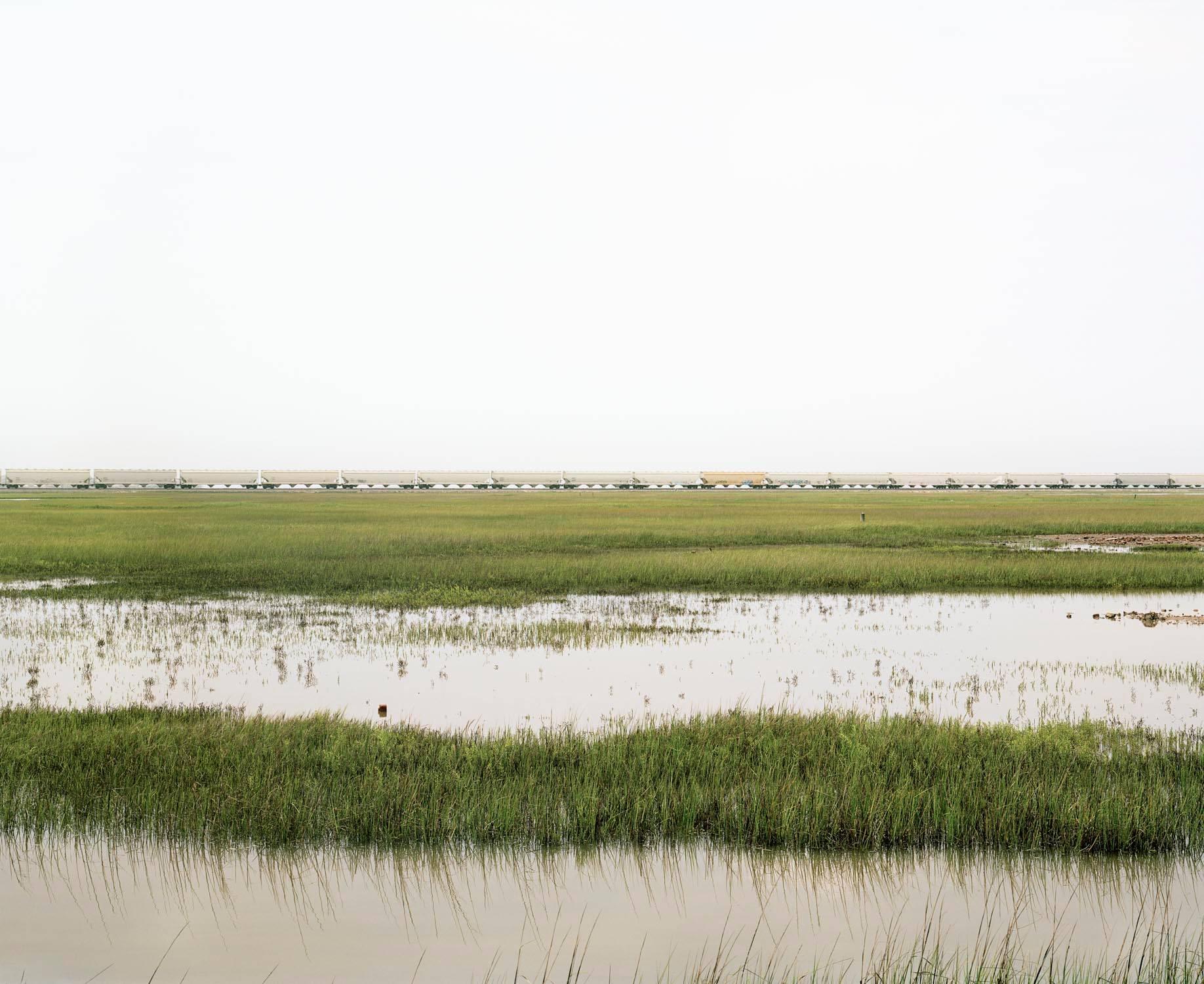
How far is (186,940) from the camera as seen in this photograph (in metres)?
5.29

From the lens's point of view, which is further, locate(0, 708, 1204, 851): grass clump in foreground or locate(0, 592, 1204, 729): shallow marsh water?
locate(0, 592, 1204, 729): shallow marsh water

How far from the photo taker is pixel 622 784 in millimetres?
7539

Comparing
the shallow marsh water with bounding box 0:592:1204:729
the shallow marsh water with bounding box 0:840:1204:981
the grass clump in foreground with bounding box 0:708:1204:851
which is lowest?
the shallow marsh water with bounding box 0:592:1204:729

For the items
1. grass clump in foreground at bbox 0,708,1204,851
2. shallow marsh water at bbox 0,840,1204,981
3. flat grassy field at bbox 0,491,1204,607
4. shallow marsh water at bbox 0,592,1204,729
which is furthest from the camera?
flat grassy field at bbox 0,491,1204,607

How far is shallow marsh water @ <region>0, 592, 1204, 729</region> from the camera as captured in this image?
1086 cm

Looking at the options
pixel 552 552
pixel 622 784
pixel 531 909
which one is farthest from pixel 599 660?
pixel 552 552

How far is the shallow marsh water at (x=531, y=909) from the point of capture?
5.14 m

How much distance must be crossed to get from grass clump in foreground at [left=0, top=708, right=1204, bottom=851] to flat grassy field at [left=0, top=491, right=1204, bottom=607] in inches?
413

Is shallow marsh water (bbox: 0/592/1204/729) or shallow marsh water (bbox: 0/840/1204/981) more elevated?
shallow marsh water (bbox: 0/840/1204/981)

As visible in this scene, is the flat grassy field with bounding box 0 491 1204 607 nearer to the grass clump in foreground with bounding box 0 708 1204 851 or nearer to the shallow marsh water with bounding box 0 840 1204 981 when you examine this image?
the grass clump in foreground with bounding box 0 708 1204 851

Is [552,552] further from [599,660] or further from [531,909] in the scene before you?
[531,909]

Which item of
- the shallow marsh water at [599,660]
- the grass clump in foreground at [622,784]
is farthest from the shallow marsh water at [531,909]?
the shallow marsh water at [599,660]

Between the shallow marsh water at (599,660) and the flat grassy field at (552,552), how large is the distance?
3.17 m

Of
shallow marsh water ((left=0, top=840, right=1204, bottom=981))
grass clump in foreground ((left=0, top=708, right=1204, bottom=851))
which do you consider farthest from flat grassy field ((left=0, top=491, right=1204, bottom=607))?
shallow marsh water ((left=0, top=840, right=1204, bottom=981))
